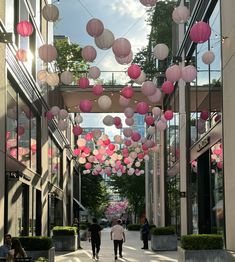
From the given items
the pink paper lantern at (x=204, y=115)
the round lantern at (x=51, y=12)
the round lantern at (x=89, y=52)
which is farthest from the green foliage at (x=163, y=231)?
the round lantern at (x=51, y=12)

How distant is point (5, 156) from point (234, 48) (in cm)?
749

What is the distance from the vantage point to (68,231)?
1161 inches

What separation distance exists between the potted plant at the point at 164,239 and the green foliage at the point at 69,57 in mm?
15846

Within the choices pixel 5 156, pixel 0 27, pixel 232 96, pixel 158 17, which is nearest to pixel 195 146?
pixel 232 96

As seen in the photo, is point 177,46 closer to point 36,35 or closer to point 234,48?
point 36,35

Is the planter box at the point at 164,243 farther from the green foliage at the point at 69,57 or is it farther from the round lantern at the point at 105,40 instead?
the round lantern at the point at 105,40

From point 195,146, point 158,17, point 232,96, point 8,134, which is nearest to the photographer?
point 232,96

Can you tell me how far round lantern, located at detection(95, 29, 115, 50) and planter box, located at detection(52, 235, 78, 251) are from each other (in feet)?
54.3

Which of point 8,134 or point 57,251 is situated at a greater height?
point 8,134

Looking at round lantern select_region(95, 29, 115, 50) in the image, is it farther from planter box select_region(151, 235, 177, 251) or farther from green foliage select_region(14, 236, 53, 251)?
planter box select_region(151, 235, 177, 251)

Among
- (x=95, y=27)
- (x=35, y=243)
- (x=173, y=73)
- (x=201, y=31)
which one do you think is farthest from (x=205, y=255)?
(x=95, y=27)

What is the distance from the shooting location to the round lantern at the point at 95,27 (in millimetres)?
14297

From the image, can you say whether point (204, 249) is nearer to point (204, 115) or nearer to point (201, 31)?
point (201, 31)

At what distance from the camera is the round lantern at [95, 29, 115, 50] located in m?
14.8
